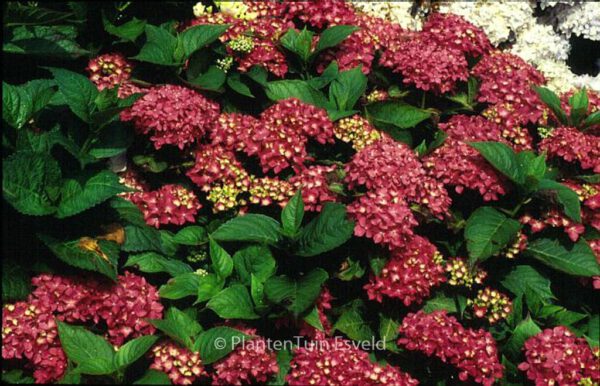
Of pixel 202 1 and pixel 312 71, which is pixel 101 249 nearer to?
pixel 312 71

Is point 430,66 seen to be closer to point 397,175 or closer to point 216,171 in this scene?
point 397,175

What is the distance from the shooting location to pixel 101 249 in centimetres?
295

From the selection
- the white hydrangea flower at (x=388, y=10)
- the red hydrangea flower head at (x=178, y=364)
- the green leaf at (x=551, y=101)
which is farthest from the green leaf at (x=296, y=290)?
the white hydrangea flower at (x=388, y=10)

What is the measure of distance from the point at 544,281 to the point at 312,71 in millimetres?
1726

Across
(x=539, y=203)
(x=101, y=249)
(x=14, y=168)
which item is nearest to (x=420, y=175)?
(x=539, y=203)

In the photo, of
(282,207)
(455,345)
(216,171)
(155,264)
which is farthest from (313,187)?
(455,345)

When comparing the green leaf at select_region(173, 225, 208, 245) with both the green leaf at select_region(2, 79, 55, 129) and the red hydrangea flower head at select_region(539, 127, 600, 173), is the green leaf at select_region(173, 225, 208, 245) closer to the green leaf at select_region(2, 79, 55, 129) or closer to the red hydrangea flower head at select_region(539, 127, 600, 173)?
the green leaf at select_region(2, 79, 55, 129)

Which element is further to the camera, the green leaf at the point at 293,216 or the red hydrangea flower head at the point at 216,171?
the red hydrangea flower head at the point at 216,171

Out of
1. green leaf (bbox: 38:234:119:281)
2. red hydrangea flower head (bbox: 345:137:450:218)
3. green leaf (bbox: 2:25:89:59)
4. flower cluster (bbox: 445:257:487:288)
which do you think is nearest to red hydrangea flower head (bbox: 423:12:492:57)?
red hydrangea flower head (bbox: 345:137:450:218)

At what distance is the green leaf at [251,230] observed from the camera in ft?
10.3

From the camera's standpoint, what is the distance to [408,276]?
10.4 feet

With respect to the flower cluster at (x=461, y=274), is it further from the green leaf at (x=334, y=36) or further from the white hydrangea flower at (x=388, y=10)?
the white hydrangea flower at (x=388, y=10)

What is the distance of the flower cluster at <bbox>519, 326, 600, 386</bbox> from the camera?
3.05 metres

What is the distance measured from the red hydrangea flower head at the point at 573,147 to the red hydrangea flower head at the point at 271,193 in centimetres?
137
